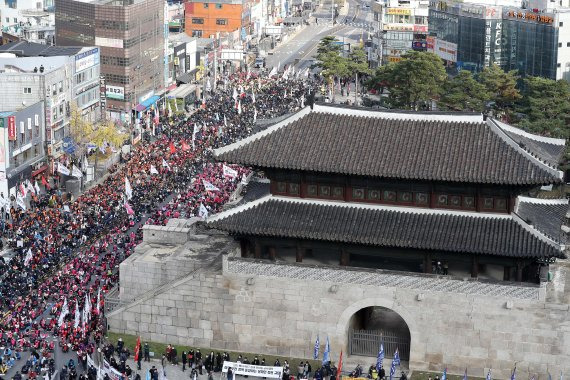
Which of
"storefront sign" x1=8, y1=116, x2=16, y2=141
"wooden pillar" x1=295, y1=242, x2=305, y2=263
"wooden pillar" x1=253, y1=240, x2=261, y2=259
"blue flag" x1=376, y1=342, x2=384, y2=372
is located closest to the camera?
"blue flag" x1=376, y1=342, x2=384, y2=372

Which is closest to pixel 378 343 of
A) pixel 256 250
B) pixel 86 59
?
pixel 256 250

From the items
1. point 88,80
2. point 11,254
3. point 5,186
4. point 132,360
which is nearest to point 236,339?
point 132,360

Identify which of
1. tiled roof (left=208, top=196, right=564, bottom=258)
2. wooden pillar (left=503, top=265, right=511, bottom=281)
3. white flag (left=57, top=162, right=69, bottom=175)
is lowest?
white flag (left=57, top=162, right=69, bottom=175)

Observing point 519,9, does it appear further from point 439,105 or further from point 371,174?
point 371,174

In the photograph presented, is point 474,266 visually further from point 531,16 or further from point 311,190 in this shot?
point 531,16

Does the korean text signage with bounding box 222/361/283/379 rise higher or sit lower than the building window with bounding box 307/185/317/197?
lower

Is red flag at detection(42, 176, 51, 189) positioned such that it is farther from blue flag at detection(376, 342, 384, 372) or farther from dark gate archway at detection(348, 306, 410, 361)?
blue flag at detection(376, 342, 384, 372)

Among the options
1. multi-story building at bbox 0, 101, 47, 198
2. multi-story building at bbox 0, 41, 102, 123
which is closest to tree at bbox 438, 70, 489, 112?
multi-story building at bbox 0, 41, 102, 123

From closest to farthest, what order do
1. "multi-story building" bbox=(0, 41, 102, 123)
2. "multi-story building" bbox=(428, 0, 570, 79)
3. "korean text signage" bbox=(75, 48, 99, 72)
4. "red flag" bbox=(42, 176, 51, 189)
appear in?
"red flag" bbox=(42, 176, 51, 189)
"multi-story building" bbox=(0, 41, 102, 123)
"korean text signage" bbox=(75, 48, 99, 72)
"multi-story building" bbox=(428, 0, 570, 79)
